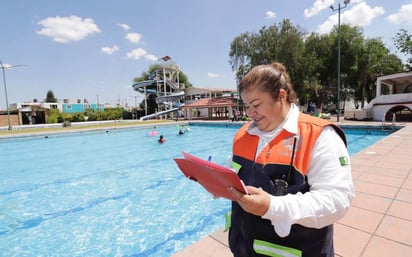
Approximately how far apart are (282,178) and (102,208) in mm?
5376

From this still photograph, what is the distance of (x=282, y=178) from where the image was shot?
1.06 metres

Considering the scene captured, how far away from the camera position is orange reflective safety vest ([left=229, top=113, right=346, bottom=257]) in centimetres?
102

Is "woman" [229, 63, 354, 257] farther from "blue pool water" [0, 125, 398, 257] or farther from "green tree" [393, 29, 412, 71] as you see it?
"green tree" [393, 29, 412, 71]

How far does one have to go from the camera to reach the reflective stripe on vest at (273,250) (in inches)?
43.4

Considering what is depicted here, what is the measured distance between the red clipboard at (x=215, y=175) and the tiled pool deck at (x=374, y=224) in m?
1.60

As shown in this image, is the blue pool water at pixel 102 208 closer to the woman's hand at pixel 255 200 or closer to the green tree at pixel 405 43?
the woman's hand at pixel 255 200

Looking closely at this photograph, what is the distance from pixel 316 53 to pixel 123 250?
Answer: 29.2m

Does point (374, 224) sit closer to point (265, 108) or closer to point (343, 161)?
point (343, 161)

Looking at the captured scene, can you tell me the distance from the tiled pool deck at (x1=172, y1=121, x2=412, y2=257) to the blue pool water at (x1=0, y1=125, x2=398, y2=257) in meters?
1.91

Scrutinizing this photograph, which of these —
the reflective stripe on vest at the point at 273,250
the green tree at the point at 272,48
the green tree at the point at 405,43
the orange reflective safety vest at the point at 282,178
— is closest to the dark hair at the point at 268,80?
the orange reflective safety vest at the point at 282,178

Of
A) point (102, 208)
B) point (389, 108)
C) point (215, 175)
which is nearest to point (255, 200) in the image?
point (215, 175)

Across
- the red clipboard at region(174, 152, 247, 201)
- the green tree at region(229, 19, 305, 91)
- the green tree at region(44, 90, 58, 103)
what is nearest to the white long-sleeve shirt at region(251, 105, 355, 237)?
the red clipboard at region(174, 152, 247, 201)

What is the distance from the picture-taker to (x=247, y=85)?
1.19 metres

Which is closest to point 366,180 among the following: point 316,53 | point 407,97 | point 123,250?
point 123,250
